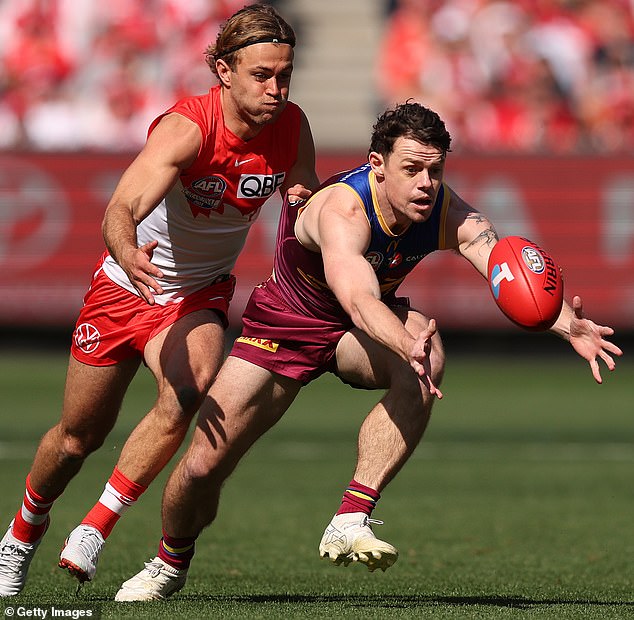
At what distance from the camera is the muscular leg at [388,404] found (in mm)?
6316

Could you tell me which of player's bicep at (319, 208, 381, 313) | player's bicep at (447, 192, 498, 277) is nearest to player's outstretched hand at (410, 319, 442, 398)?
player's bicep at (319, 208, 381, 313)

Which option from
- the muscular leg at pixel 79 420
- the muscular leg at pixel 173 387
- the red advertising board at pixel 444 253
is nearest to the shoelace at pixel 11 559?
the muscular leg at pixel 79 420

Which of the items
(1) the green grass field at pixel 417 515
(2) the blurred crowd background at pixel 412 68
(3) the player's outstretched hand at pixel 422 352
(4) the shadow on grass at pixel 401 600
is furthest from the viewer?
(2) the blurred crowd background at pixel 412 68

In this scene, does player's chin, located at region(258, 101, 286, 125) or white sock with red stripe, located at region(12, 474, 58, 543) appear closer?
player's chin, located at region(258, 101, 286, 125)

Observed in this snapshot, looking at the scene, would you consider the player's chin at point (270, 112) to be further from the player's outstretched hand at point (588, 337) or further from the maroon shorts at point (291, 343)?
the player's outstretched hand at point (588, 337)

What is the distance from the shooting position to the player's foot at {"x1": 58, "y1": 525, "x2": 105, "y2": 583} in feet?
20.5

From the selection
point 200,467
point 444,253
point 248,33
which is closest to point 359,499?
point 200,467

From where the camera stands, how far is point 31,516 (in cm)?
700

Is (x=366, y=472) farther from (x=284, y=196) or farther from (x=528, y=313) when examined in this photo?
(x=284, y=196)

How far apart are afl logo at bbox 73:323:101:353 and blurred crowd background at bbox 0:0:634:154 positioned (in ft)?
43.2

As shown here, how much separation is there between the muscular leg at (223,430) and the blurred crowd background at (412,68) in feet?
44.9

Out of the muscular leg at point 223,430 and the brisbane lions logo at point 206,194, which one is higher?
the brisbane lions logo at point 206,194

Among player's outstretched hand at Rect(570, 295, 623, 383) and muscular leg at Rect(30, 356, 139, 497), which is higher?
player's outstretched hand at Rect(570, 295, 623, 383)

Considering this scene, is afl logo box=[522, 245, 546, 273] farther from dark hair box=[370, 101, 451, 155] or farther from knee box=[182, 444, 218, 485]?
knee box=[182, 444, 218, 485]
